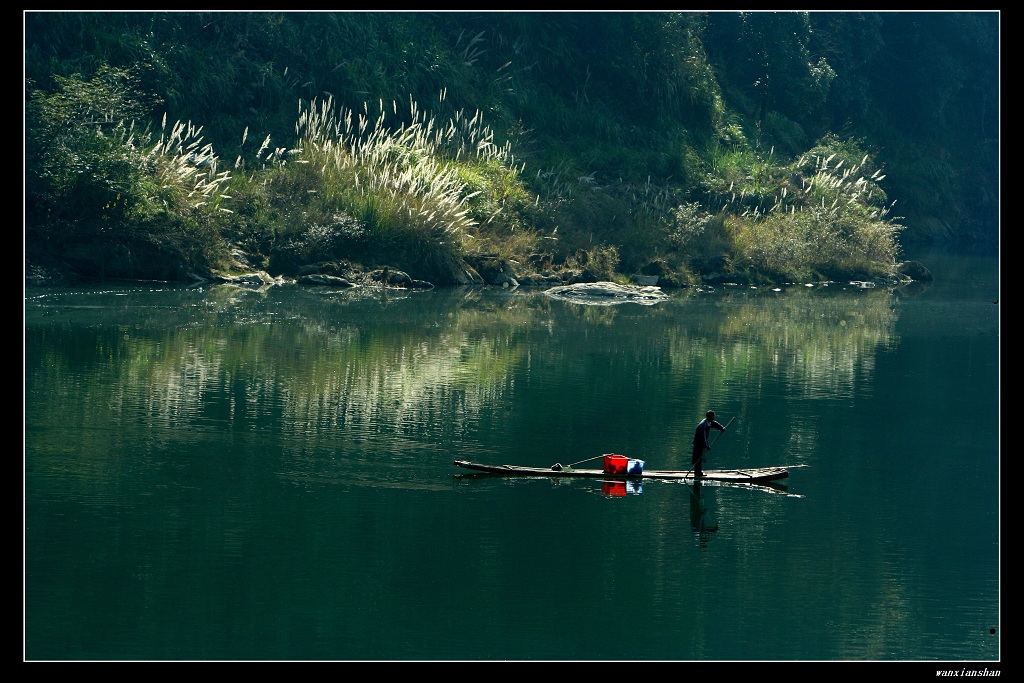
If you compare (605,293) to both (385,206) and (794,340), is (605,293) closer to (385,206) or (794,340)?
(385,206)

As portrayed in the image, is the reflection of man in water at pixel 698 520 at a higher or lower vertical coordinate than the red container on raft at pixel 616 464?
lower

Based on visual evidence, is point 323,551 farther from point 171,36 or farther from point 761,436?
point 171,36

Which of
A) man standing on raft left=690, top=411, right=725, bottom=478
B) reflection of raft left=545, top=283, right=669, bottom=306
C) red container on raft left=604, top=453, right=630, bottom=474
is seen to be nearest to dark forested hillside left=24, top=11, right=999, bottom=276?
reflection of raft left=545, top=283, right=669, bottom=306

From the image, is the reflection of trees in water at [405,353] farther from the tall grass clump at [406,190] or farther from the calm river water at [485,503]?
the tall grass clump at [406,190]

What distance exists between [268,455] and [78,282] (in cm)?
2177

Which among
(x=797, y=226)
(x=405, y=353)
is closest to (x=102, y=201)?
(x=405, y=353)

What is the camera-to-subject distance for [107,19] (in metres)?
46.0

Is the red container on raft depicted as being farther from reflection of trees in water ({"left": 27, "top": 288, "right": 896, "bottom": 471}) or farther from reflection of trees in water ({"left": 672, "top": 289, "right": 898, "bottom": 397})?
reflection of trees in water ({"left": 672, "top": 289, "right": 898, "bottom": 397})

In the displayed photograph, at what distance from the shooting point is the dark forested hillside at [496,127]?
39688 mm

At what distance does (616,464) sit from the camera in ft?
56.7

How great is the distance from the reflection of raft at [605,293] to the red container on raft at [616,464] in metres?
22.7

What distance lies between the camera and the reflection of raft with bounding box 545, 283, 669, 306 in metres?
40.4

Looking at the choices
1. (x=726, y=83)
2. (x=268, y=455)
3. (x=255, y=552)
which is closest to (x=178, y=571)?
(x=255, y=552)

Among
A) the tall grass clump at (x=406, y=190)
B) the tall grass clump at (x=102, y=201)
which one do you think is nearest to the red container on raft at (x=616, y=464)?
the tall grass clump at (x=102, y=201)
